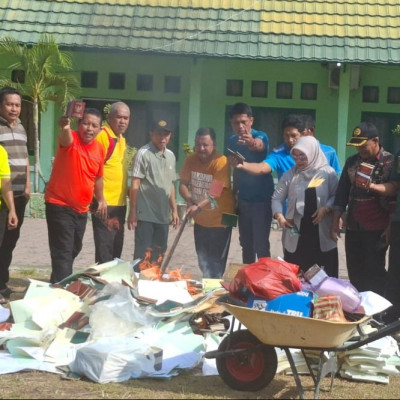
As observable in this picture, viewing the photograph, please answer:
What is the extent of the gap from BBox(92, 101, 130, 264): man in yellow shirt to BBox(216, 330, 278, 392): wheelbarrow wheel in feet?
10.3

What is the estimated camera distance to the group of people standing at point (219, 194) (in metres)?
7.14

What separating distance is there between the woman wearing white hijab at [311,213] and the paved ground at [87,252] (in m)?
2.80

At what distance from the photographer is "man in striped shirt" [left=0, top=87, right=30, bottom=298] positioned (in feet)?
25.8

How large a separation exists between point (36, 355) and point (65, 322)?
0.58 meters

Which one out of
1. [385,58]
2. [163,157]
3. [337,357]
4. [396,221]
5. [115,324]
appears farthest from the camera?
[385,58]

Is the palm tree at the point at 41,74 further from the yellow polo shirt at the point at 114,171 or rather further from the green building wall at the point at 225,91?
the yellow polo shirt at the point at 114,171

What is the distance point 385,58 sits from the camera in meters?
15.7

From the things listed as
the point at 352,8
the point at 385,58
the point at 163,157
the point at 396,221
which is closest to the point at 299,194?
the point at 396,221

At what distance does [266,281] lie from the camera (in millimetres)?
5422

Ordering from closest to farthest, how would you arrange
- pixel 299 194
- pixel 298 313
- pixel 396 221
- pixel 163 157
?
pixel 298 313, pixel 396 221, pixel 299 194, pixel 163 157

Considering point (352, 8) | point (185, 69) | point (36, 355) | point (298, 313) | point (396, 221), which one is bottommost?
point (36, 355)

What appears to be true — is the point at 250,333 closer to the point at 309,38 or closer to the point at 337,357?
the point at 337,357

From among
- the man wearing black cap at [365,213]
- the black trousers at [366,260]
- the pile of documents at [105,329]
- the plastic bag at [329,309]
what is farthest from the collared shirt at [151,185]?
the plastic bag at [329,309]

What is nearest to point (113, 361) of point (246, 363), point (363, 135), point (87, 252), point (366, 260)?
point (246, 363)
